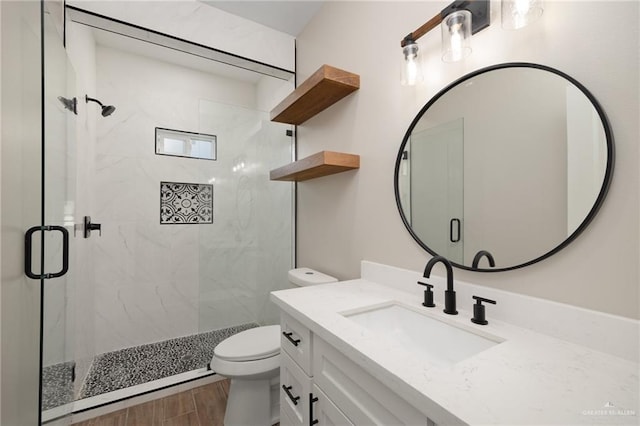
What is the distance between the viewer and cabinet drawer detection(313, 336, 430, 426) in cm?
64

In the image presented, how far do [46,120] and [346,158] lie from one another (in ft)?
4.28

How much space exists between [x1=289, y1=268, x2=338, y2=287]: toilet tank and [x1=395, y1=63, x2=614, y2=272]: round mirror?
0.67m

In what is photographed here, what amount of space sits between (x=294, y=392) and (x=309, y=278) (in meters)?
0.73

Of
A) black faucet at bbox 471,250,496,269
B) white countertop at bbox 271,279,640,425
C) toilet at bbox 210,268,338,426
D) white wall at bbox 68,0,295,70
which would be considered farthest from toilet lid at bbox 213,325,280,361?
white wall at bbox 68,0,295,70

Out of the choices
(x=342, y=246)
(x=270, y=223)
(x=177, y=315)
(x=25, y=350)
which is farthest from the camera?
(x=177, y=315)

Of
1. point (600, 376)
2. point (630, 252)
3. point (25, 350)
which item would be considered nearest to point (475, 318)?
point (600, 376)

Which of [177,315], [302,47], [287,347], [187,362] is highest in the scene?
[302,47]

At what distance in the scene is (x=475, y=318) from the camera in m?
0.93

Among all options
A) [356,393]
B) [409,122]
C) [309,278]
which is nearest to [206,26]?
[409,122]

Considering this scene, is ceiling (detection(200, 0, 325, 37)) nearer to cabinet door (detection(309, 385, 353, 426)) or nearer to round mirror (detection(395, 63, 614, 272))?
round mirror (detection(395, 63, 614, 272))

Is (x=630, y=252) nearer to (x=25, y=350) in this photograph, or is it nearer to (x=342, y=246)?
(x=342, y=246)

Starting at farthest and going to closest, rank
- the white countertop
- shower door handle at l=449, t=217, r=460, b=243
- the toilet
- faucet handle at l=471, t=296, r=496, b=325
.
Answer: the toilet
shower door handle at l=449, t=217, r=460, b=243
faucet handle at l=471, t=296, r=496, b=325
the white countertop

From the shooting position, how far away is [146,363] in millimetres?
2188

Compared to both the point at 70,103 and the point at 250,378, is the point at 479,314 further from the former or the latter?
the point at 70,103
